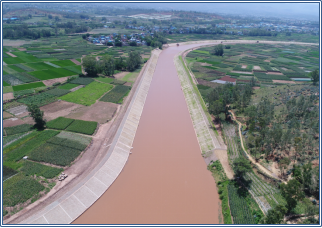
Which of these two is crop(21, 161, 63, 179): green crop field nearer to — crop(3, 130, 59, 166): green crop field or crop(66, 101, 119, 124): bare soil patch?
crop(3, 130, 59, 166): green crop field

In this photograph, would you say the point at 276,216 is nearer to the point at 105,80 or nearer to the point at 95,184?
the point at 95,184

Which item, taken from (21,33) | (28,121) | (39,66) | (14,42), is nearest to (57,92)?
(28,121)

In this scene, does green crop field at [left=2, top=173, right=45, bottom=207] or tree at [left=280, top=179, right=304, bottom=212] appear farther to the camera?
green crop field at [left=2, top=173, right=45, bottom=207]

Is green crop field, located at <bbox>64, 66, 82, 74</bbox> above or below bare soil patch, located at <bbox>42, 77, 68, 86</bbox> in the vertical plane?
above

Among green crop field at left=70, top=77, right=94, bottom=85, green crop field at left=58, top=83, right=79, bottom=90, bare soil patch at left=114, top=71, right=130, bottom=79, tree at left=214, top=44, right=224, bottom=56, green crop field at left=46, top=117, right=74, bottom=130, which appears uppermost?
tree at left=214, top=44, right=224, bottom=56

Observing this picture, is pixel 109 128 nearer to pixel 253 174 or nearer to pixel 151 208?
pixel 151 208

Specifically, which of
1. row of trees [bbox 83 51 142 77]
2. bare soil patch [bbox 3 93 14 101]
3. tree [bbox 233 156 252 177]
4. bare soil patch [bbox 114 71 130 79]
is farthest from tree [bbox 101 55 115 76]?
tree [bbox 233 156 252 177]

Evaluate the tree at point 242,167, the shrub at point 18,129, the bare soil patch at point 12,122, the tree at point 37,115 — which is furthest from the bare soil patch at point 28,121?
the tree at point 242,167
